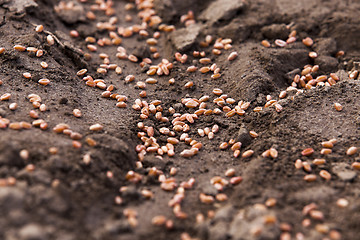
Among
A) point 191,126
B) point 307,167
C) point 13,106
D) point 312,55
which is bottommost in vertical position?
point 191,126

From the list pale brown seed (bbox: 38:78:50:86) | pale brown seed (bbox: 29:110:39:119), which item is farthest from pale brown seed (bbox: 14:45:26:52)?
pale brown seed (bbox: 29:110:39:119)

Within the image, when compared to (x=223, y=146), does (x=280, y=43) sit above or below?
Answer: above

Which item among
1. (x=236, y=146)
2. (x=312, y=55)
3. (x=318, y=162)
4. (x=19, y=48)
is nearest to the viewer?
(x=318, y=162)

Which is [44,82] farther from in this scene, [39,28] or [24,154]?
[24,154]

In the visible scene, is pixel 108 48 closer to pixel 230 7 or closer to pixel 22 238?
pixel 230 7

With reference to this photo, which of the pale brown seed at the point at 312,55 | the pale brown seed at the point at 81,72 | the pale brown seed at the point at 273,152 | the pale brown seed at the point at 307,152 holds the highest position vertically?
the pale brown seed at the point at 81,72

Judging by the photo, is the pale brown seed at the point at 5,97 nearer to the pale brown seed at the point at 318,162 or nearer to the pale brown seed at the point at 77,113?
the pale brown seed at the point at 77,113

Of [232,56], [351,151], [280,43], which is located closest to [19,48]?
[232,56]

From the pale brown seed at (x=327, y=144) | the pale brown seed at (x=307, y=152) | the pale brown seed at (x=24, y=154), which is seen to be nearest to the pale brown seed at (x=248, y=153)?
the pale brown seed at (x=307, y=152)
